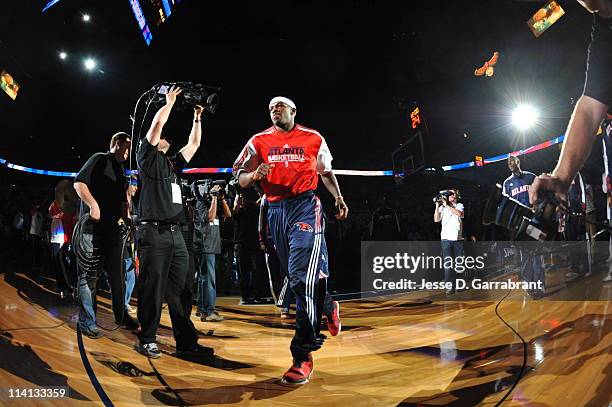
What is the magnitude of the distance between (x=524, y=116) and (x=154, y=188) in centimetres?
263

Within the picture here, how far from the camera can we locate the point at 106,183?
292 cm

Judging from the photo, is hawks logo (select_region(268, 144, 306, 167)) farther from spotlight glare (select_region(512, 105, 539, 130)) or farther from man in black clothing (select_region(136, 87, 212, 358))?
spotlight glare (select_region(512, 105, 539, 130))

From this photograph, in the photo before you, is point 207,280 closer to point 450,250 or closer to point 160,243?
point 160,243

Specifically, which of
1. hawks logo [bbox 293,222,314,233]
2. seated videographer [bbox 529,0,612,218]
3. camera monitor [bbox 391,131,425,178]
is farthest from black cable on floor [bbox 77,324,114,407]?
camera monitor [bbox 391,131,425,178]

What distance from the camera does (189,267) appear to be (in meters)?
3.08

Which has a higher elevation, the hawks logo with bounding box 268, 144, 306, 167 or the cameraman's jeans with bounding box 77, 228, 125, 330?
the hawks logo with bounding box 268, 144, 306, 167

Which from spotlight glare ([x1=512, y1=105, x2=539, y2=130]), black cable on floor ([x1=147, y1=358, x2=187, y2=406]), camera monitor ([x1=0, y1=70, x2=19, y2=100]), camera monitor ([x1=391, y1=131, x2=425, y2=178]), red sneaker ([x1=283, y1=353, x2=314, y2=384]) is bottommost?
black cable on floor ([x1=147, y1=358, x2=187, y2=406])

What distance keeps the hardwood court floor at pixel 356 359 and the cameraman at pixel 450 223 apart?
571mm

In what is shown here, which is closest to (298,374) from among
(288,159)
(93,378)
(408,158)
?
(93,378)

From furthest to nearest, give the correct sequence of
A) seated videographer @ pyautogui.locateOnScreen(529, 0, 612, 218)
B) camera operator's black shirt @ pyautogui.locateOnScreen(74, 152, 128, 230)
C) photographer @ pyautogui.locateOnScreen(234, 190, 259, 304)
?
1. photographer @ pyautogui.locateOnScreen(234, 190, 259, 304)
2. camera operator's black shirt @ pyautogui.locateOnScreen(74, 152, 128, 230)
3. seated videographer @ pyautogui.locateOnScreen(529, 0, 612, 218)

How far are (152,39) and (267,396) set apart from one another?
3019mm

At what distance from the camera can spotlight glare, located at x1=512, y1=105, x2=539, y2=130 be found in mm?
3113

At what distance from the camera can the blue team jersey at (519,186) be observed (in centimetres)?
260

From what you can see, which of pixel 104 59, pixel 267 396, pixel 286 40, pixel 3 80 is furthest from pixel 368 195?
pixel 3 80
